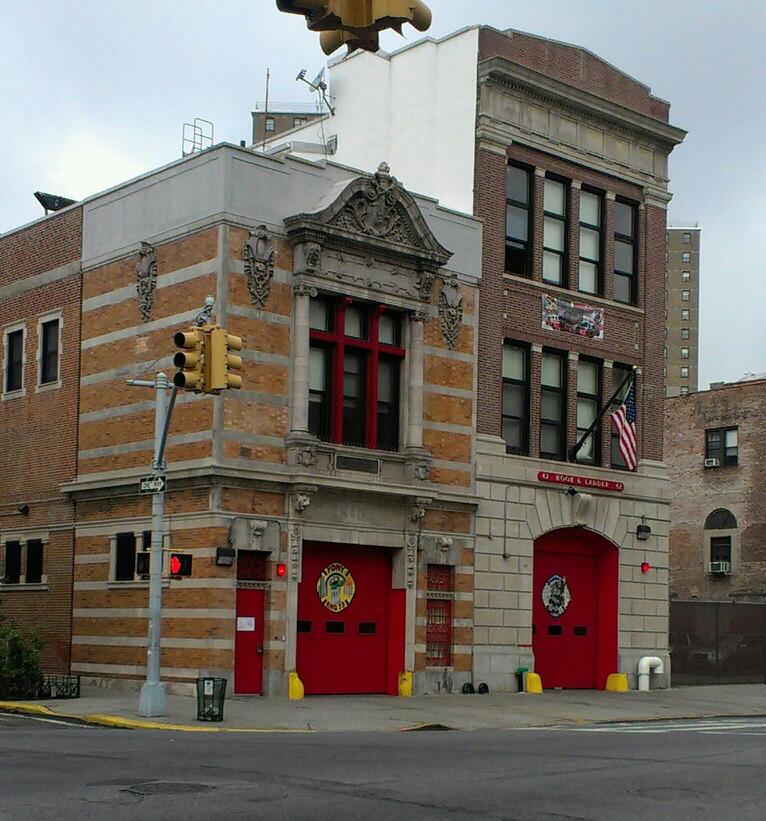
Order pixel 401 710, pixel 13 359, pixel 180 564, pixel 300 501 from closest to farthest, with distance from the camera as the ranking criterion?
pixel 180 564 < pixel 401 710 < pixel 300 501 < pixel 13 359

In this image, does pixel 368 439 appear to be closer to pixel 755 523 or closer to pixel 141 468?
pixel 141 468

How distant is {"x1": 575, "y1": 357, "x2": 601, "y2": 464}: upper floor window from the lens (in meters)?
36.7

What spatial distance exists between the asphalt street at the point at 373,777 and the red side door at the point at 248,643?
23.3 ft

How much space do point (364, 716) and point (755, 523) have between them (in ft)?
122

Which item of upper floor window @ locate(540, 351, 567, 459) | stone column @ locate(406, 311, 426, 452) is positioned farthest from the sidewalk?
upper floor window @ locate(540, 351, 567, 459)

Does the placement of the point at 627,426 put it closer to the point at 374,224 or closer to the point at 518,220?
the point at 518,220

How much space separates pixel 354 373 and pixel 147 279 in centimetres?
496

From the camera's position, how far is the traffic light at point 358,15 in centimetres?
701

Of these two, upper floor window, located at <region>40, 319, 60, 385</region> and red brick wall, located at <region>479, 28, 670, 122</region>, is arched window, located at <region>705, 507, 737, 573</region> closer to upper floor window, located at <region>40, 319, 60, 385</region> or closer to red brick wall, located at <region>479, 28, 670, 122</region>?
red brick wall, located at <region>479, 28, 670, 122</region>

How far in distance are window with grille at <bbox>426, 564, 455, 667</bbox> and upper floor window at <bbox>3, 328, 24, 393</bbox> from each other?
11.5 meters

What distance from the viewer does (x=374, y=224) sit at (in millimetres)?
31406

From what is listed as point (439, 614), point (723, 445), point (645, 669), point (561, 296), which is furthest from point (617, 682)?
point (723, 445)

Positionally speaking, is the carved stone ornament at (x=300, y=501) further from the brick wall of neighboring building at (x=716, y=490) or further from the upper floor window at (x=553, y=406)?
the brick wall of neighboring building at (x=716, y=490)

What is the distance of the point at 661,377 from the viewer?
38.7 meters
